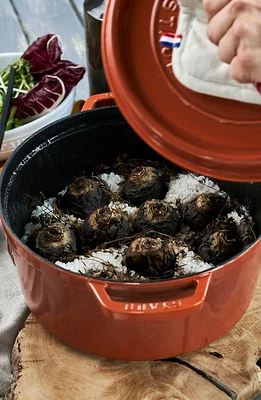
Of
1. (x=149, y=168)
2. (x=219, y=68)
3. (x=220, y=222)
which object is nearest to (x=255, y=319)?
(x=220, y=222)

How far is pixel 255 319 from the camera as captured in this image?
0.86 meters

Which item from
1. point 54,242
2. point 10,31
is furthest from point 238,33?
point 10,31

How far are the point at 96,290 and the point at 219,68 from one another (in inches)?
10.9

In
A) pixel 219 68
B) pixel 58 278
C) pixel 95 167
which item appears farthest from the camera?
pixel 95 167

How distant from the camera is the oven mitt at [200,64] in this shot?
1.87 feet

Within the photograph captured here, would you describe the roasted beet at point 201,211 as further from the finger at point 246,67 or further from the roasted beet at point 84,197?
the finger at point 246,67

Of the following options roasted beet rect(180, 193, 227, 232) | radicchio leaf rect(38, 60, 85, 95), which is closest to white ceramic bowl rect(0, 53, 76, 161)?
radicchio leaf rect(38, 60, 85, 95)

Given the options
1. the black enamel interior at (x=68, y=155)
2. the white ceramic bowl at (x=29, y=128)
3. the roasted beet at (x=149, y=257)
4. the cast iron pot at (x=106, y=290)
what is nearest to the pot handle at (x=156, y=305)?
the cast iron pot at (x=106, y=290)

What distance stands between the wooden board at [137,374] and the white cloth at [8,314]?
0.06m

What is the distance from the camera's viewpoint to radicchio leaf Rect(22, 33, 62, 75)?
1.37 metres

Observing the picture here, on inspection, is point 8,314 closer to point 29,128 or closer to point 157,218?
point 157,218

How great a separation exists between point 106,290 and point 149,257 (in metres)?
0.12

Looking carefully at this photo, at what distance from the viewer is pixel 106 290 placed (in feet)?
2.22

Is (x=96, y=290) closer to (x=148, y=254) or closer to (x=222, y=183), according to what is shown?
(x=148, y=254)
